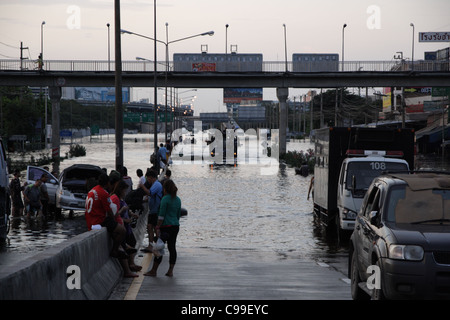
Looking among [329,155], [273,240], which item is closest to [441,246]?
[273,240]

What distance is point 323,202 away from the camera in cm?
2328

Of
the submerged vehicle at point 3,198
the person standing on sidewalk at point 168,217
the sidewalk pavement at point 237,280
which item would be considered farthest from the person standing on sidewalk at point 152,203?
the submerged vehicle at point 3,198

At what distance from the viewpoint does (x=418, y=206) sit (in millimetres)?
9648

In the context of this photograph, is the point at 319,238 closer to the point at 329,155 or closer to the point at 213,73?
the point at 329,155

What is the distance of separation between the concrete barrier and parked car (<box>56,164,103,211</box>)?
14364 millimetres

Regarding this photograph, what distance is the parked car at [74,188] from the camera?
88.4 feet

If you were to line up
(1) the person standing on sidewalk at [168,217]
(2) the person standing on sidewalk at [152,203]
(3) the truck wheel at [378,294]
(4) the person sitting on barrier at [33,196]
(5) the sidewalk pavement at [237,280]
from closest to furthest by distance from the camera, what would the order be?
(3) the truck wheel at [378,294] → (5) the sidewalk pavement at [237,280] → (1) the person standing on sidewalk at [168,217] → (2) the person standing on sidewalk at [152,203] → (4) the person sitting on barrier at [33,196]

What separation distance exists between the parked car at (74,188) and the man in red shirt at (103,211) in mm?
13814

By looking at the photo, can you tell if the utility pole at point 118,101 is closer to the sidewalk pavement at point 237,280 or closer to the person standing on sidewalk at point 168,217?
the sidewalk pavement at point 237,280

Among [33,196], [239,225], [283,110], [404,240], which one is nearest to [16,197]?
[33,196]

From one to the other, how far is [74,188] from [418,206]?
1943cm

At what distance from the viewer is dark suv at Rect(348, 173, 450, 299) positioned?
335 inches
